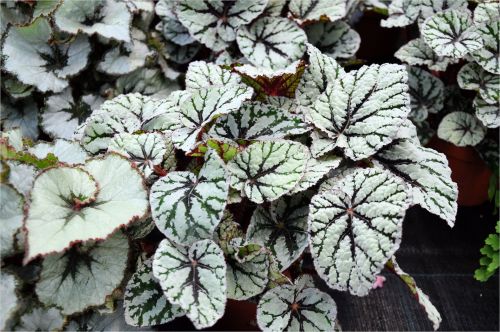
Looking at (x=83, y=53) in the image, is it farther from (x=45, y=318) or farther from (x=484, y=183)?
(x=484, y=183)

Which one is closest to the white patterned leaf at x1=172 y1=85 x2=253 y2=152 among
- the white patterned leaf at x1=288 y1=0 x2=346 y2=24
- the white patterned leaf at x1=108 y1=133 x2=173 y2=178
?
the white patterned leaf at x1=108 y1=133 x2=173 y2=178

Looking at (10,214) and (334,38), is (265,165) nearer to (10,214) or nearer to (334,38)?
(10,214)

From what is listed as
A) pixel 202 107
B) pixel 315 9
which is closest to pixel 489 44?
pixel 315 9

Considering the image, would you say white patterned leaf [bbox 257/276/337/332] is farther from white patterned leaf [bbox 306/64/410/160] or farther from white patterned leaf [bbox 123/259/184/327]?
white patterned leaf [bbox 306/64/410/160]

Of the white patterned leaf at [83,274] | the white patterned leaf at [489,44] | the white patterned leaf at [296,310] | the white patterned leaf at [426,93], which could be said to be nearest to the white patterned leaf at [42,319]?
the white patterned leaf at [83,274]

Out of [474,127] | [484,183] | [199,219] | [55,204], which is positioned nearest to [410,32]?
[474,127]

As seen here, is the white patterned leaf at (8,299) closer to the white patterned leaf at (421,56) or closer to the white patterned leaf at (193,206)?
the white patterned leaf at (193,206)
